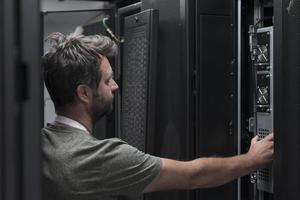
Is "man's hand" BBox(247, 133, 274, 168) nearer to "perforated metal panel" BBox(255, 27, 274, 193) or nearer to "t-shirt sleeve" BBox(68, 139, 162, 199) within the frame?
"perforated metal panel" BBox(255, 27, 274, 193)

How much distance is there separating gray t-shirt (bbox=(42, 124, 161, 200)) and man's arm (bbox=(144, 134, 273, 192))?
0.33ft

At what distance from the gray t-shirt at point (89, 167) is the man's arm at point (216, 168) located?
10cm

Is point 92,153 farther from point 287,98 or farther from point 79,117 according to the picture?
point 287,98

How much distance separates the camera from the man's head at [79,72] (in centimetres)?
164

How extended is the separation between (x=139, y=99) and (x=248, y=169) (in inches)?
25.3

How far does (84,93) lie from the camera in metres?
1.69

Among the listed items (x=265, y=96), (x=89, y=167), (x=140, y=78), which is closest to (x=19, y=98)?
(x=89, y=167)

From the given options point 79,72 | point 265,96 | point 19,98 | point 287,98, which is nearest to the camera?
point 19,98

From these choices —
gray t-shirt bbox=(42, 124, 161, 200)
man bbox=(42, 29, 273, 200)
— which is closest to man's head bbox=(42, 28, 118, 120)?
man bbox=(42, 29, 273, 200)

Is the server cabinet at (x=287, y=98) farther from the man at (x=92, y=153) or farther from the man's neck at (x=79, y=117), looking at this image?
the man's neck at (x=79, y=117)

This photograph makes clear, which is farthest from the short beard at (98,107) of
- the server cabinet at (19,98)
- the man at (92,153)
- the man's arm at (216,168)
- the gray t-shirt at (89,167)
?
the server cabinet at (19,98)

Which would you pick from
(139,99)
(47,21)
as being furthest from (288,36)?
(47,21)

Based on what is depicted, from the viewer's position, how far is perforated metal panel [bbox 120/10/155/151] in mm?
2021

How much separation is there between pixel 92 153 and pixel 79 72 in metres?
0.32
